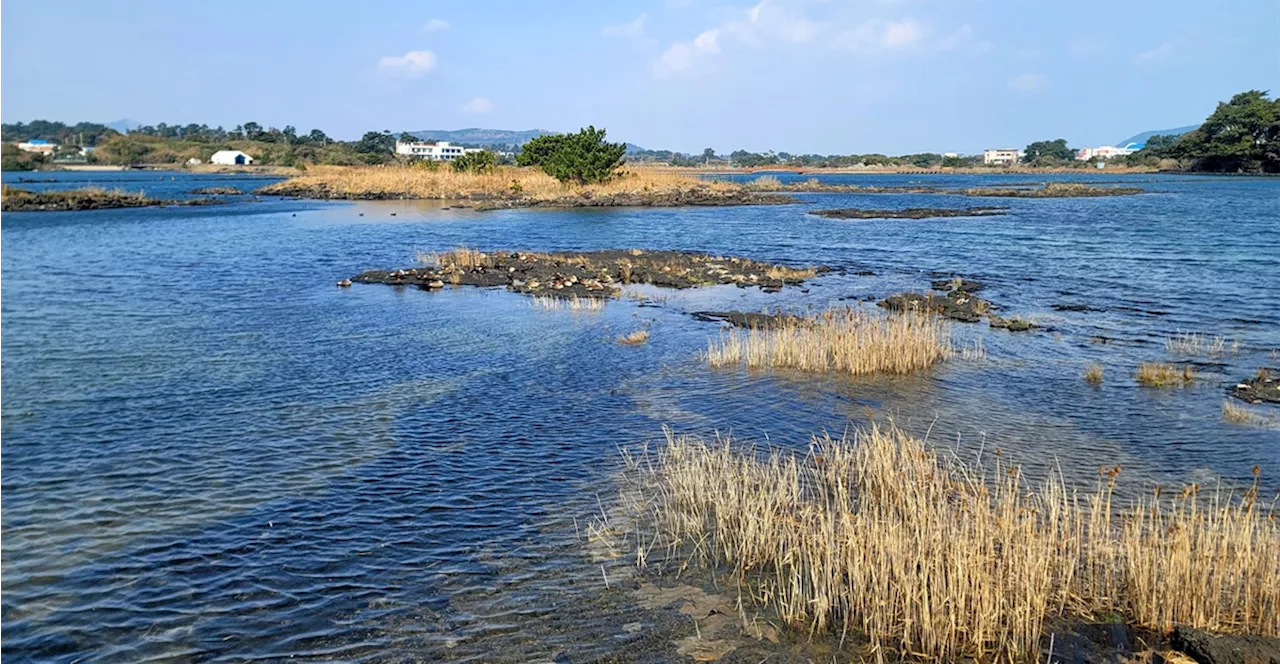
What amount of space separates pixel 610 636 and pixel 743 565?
1889 mm

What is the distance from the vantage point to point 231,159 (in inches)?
7131

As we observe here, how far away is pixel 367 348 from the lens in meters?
20.0

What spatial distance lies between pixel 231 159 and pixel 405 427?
192 meters

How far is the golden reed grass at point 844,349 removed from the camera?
56.7ft

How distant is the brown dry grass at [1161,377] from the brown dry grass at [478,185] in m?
62.9

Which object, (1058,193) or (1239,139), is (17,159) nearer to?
(1058,193)

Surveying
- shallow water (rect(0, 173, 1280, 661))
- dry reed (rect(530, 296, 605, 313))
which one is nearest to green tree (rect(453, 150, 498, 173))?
shallow water (rect(0, 173, 1280, 661))

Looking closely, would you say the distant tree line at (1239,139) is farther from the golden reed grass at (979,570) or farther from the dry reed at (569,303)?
the golden reed grass at (979,570)

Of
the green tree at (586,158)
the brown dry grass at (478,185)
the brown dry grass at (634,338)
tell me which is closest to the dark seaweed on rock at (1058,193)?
the brown dry grass at (478,185)

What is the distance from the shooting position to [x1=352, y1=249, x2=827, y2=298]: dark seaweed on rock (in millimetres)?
29875

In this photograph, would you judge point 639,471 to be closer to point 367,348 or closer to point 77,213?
point 367,348

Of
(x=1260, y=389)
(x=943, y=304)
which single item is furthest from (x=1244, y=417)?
(x=943, y=304)

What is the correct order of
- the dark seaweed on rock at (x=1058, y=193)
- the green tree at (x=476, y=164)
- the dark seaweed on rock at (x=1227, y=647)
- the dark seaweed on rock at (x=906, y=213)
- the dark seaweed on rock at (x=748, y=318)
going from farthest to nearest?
the green tree at (x=476, y=164) → the dark seaweed on rock at (x=1058, y=193) → the dark seaweed on rock at (x=906, y=213) → the dark seaweed on rock at (x=748, y=318) → the dark seaweed on rock at (x=1227, y=647)

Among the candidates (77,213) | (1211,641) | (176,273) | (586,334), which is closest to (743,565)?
(1211,641)
